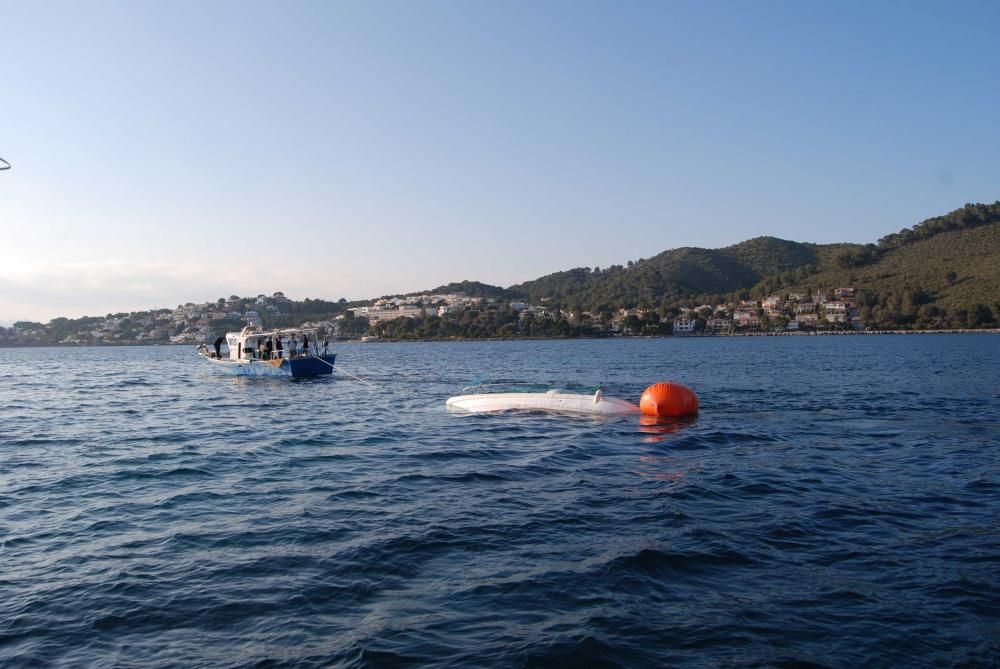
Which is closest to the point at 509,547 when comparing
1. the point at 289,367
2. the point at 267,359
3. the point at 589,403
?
the point at 589,403

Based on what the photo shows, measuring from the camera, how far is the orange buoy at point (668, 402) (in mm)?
24094

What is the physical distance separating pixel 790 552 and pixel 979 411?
20.0 m

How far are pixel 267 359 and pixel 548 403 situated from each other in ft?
86.9

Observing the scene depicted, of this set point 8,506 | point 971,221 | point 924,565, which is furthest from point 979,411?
point 971,221

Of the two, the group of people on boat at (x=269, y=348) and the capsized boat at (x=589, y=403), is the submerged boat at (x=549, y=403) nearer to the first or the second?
the capsized boat at (x=589, y=403)

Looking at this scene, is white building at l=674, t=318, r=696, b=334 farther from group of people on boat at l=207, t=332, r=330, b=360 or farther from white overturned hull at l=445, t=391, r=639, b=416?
white overturned hull at l=445, t=391, r=639, b=416

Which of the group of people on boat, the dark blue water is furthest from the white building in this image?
the dark blue water

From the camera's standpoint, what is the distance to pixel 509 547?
33.6 ft

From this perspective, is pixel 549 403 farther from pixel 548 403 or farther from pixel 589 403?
pixel 589 403

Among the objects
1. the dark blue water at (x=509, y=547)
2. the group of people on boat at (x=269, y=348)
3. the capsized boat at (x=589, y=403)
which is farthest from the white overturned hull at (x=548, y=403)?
the group of people on boat at (x=269, y=348)

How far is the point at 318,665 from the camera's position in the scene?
6762mm

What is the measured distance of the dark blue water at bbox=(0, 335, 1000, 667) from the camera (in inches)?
285

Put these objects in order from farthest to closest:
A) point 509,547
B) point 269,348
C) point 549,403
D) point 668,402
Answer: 1. point 269,348
2. point 549,403
3. point 668,402
4. point 509,547

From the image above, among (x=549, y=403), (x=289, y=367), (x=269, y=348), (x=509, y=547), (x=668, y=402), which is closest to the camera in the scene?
(x=509, y=547)
